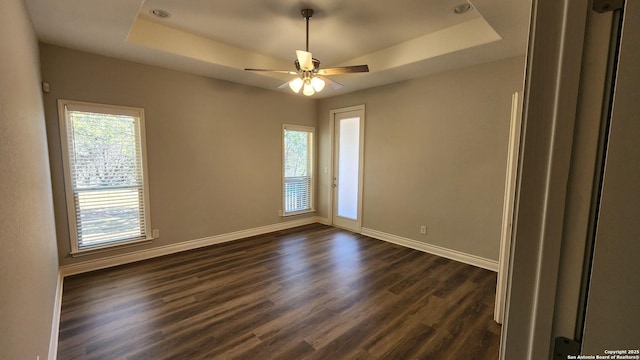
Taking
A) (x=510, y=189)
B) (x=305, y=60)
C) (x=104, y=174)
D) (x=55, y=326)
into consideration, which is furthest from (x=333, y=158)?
(x=55, y=326)

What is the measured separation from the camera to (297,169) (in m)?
5.61

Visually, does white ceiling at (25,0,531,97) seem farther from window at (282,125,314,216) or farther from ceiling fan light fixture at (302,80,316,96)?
window at (282,125,314,216)

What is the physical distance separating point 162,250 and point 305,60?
330 centimetres

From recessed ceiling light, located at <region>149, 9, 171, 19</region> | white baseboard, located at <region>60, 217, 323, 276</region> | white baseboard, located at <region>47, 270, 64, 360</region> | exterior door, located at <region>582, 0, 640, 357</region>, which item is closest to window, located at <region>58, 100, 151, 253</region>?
white baseboard, located at <region>60, 217, 323, 276</region>

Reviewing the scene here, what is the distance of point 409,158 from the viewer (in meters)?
Result: 4.33

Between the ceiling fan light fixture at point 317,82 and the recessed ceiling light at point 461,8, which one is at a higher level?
the recessed ceiling light at point 461,8

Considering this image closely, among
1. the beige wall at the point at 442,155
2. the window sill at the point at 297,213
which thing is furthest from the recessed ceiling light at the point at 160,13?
the window sill at the point at 297,213

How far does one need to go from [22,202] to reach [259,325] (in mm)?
1801

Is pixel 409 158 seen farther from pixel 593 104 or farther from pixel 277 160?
pixel 593 104

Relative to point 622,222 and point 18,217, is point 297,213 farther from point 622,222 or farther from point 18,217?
point 622,222

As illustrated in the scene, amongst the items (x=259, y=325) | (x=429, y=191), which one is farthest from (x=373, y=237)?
(x=259, y=325)

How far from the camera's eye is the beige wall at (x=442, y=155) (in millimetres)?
3465

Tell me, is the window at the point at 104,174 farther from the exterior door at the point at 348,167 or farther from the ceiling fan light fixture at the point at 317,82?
the exterior door at the point at 348,167

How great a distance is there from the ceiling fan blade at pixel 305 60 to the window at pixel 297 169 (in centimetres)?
243
